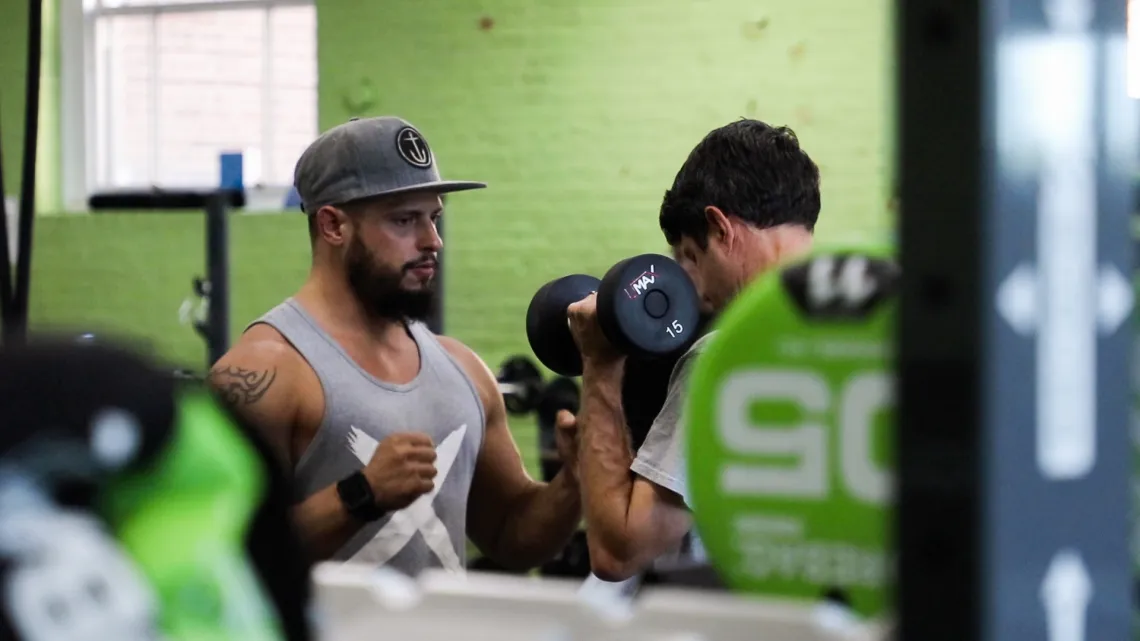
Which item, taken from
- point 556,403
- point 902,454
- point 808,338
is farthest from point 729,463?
point 556,403

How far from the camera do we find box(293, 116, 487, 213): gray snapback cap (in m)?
2.60

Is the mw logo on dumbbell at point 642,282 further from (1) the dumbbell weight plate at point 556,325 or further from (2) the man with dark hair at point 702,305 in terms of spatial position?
(1) the dumbbell weight plate at point 556,325

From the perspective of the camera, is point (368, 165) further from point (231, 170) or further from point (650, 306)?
point (231, 170)

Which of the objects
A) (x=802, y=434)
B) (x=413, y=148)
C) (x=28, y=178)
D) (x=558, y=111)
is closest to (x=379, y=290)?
(x=413, y=148)

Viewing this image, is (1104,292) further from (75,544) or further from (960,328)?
(75,544)

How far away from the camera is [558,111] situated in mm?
5609

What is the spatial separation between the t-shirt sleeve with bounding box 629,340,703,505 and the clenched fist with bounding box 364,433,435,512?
1.10ft

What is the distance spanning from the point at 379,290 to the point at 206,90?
152 inches

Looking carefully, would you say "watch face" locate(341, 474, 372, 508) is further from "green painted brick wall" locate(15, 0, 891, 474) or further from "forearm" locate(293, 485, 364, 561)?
"green painted brick wall" locate(15, 0, 891, 474)

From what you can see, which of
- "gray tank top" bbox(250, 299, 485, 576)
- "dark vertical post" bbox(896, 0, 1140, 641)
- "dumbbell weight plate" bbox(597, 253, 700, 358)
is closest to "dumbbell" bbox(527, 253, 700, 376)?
"dumbbell weight plate" bbox(597, 253, 700, 358)

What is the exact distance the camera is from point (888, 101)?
0.61 metres

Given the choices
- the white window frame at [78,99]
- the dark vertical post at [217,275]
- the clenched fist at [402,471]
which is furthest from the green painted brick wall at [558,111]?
the clenched fist at [402,471]

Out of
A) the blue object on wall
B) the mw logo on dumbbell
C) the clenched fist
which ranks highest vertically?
the blue object on wall

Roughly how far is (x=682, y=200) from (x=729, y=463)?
1378mm
